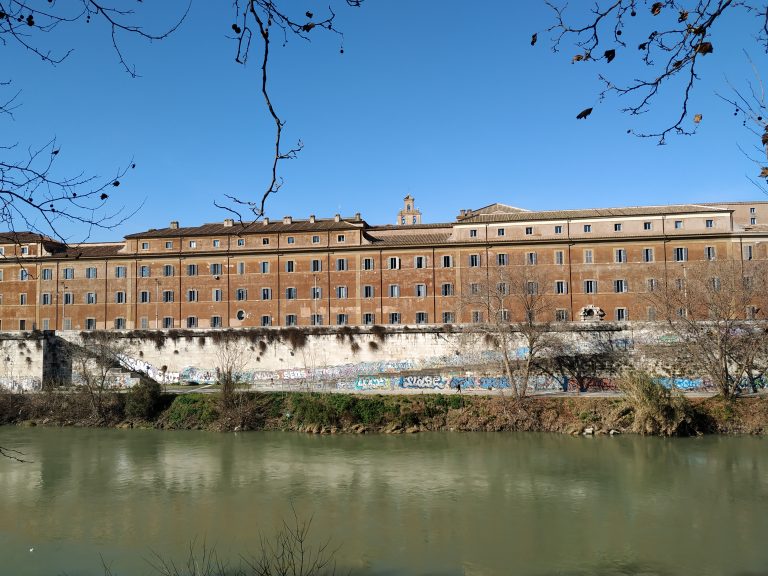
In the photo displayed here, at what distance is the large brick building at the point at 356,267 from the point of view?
35.9 metres

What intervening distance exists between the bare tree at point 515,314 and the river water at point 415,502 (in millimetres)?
5635

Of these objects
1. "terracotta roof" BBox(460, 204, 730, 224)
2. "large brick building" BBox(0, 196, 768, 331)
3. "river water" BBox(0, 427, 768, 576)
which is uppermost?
"terracotta roof" BBox(460, 204, 730, 224)

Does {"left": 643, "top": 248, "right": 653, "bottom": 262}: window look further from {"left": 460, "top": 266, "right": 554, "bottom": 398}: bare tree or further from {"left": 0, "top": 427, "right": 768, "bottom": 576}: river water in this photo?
{"left": 0, "top": 427, "right": 768, "bottom": 576}: river water

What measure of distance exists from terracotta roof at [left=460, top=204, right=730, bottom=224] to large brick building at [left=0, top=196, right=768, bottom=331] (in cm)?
10

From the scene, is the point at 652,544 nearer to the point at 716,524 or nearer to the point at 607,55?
the point at 716,524

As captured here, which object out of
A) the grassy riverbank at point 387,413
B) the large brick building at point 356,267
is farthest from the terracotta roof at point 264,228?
the grassy riverbank at point 387,413

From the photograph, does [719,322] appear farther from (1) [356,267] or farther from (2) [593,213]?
(1) [356,267]

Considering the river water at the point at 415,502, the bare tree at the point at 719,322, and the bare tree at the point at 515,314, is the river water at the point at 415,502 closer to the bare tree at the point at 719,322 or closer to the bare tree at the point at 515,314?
the bare tree at the point at 719,322

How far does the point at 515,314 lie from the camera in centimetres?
3603

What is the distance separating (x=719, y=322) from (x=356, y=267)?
20.4 meters

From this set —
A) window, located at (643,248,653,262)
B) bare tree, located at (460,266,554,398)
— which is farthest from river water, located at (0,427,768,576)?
window, located at (643,248,653,262)

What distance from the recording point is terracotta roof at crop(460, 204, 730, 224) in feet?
119

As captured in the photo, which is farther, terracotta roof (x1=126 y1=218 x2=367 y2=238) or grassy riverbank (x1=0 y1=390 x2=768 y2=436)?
terracotta roof (x1=126 y1=218 x2=367 y2=238)

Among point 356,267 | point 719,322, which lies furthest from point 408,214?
point 719,322
